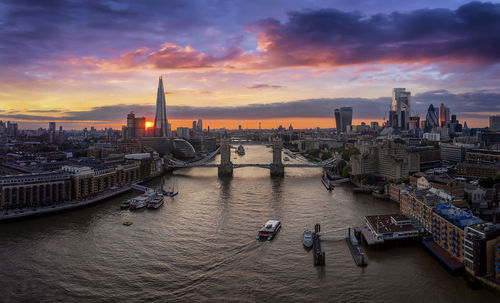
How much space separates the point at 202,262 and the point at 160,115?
47.4 metres

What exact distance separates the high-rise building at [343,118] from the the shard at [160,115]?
60396mm

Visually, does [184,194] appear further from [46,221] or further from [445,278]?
[445,278]

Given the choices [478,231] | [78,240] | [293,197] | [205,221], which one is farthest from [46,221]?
[478,231]

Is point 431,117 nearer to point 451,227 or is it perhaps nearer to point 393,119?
point 393,119

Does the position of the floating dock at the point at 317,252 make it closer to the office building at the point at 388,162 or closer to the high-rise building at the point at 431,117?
the office building at the point at 388,162

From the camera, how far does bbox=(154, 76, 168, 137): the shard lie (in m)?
52.3

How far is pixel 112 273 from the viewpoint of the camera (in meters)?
8.38

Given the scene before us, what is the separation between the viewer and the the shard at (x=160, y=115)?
172ft

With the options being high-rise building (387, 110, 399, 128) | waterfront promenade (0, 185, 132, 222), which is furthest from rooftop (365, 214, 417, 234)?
high-rise building (387, 110, 399, 128)

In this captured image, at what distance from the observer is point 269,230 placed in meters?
10.9

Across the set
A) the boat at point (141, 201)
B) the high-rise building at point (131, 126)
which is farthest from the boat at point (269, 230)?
the high-rise building at point (131, 126)

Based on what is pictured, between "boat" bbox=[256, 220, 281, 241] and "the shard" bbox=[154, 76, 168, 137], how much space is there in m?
44.0

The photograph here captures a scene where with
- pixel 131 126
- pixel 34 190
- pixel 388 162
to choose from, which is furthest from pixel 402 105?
pixel 34 190

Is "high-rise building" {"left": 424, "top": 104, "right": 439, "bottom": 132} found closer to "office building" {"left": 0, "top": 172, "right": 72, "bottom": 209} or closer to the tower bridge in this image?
the tower bridge
